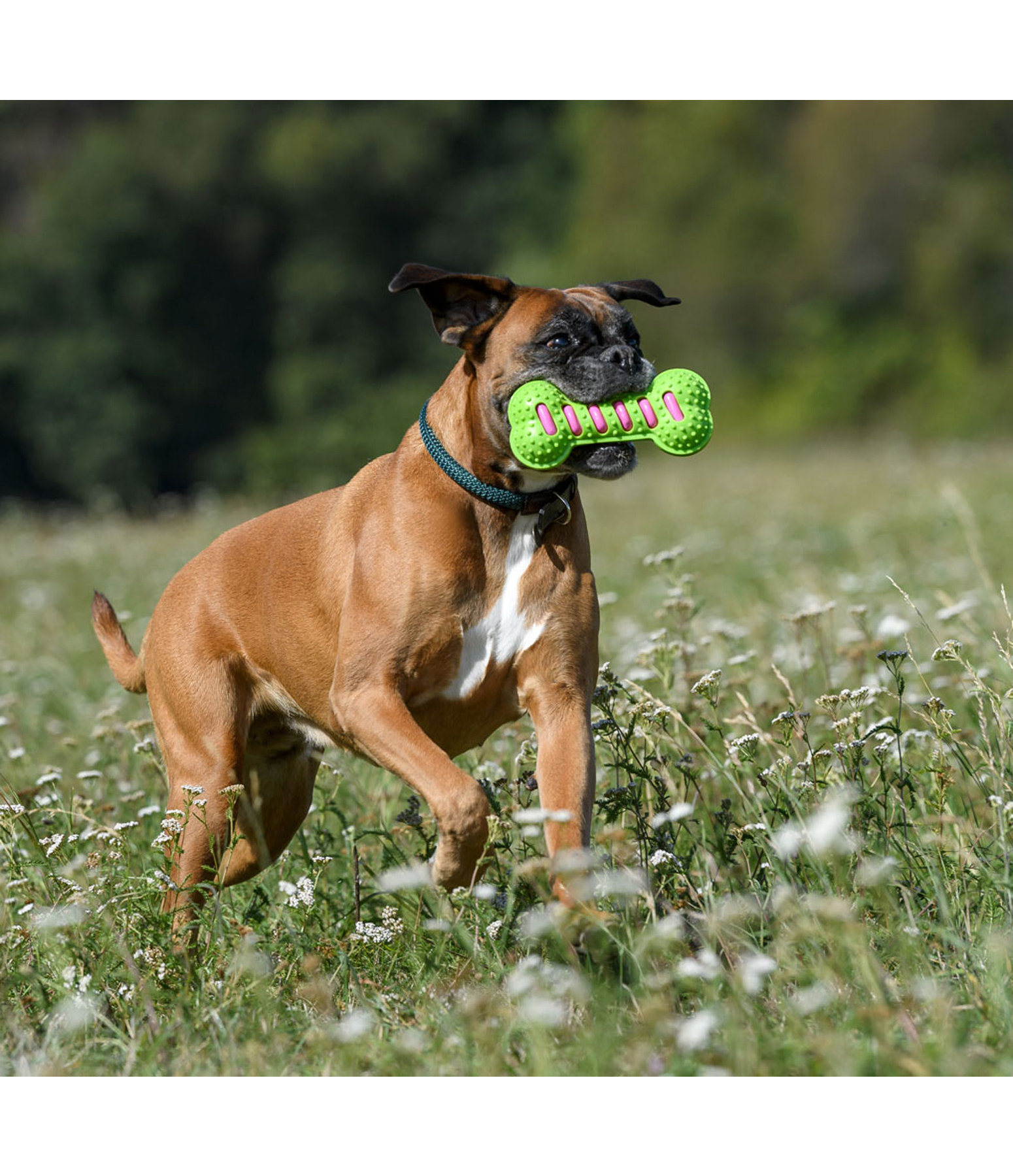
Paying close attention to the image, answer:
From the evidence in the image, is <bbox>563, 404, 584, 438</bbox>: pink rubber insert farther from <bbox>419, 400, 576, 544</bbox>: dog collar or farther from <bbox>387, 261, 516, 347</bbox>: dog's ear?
<bbox>387, 261, 516, 347</bbox>: dog's ear

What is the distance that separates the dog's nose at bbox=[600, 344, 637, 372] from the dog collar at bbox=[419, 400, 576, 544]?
0.35 metres

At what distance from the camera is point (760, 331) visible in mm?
35594

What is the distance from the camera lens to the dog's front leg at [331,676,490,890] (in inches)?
133

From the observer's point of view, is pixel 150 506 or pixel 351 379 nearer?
pixel 150 506

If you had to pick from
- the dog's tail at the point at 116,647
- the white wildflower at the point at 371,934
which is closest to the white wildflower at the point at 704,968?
the white wildflower at the point at 371,934

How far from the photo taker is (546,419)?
3676 millimetres

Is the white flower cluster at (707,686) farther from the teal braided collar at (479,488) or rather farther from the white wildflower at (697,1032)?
the white wildflower at (697,1032)

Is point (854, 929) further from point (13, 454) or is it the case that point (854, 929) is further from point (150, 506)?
point (13, 454)

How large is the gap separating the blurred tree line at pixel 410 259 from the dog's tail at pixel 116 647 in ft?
83.3

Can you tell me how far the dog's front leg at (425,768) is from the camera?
11.1ft

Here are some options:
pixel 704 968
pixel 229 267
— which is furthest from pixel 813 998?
pixel 229 267

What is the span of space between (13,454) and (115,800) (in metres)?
30.4

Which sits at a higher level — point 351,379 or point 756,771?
point 351,379
